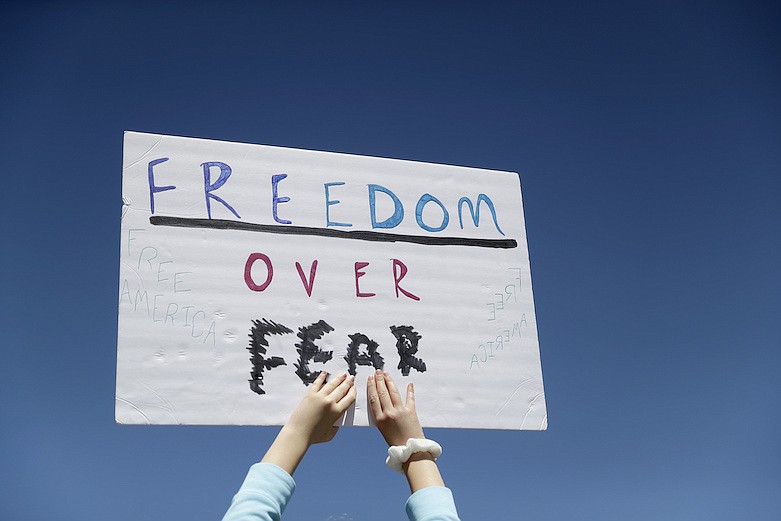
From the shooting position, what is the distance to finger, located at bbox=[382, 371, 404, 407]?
149 centimetres

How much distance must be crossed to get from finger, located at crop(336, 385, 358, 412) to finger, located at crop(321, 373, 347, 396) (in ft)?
0.09

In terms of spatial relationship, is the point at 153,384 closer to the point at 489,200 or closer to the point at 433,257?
the point at 433,257

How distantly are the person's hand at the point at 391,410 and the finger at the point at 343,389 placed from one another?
0.14 feet

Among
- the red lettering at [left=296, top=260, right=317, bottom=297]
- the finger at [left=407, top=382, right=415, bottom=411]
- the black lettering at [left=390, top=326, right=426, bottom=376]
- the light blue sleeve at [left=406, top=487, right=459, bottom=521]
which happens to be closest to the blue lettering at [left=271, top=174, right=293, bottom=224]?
the red lettering at [left=296, top=260, right=317, bottom=297]

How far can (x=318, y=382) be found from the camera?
152 cm

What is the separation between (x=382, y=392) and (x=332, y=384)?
0.35 feet

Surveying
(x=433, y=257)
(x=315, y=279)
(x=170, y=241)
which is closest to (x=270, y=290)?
(x=315, y=279)

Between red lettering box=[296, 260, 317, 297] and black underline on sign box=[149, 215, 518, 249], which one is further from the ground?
black underline on sign box=[149, 215, 518, 249]

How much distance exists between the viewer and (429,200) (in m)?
1.81

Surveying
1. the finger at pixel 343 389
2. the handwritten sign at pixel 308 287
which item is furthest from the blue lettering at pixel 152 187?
the finger at pixel 343 389

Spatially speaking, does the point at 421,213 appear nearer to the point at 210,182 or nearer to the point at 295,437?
the point at 210,182

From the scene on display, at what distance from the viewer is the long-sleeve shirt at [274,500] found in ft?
3.30

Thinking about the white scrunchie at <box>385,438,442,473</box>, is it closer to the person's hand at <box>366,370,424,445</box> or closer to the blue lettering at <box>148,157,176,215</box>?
the person's hand at <box>366,370,424,445</box>

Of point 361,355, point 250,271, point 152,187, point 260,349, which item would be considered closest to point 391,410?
point 361,355
